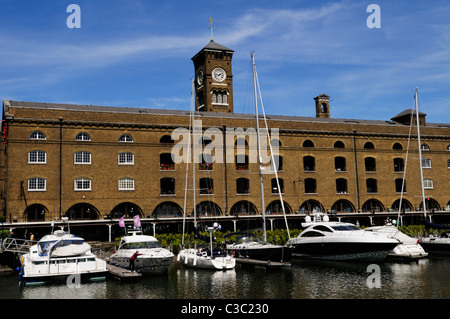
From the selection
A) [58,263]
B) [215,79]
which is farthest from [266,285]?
[215,79]

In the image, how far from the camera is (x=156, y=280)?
26.6 meters

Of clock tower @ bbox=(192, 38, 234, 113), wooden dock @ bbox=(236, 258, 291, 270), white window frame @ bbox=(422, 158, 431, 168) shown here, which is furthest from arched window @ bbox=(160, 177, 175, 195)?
white window frame @ bbox=(422, 158, 431, 168)

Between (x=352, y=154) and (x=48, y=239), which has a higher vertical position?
(x=352, y=154)

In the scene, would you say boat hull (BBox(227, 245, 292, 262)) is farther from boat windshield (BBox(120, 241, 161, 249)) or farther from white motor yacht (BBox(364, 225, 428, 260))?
white motor yacht (BBox(364, 225, 428, 260))

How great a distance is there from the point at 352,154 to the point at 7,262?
3954 centimetres

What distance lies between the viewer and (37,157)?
142 feet

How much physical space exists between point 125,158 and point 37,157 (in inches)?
327

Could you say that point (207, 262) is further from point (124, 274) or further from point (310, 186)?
point (310, 186)

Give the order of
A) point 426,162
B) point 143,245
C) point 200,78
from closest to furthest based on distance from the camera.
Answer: point 143,245 < point 426,162 < point 200,78

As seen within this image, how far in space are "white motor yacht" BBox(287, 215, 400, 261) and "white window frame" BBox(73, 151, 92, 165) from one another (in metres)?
21.3

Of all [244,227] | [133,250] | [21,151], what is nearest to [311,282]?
[133,250]

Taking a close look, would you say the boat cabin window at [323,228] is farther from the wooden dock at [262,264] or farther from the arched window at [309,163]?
the arched window at [309,163]

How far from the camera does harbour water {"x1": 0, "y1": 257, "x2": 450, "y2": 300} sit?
2220 centimetres
